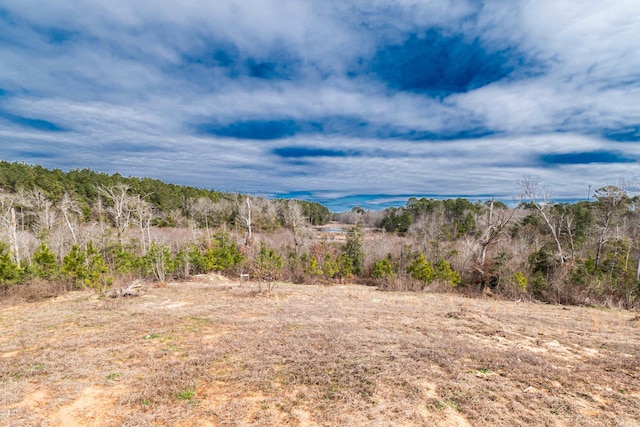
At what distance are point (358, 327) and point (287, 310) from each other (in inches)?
114

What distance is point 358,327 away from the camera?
7.92 m

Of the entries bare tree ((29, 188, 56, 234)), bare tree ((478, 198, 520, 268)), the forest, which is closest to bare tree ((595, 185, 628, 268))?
the forest

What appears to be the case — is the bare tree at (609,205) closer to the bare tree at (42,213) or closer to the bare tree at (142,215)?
the bare tree at (142,215)

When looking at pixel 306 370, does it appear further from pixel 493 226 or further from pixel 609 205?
pixel 609 205

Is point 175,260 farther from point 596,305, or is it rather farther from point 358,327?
point 596,305

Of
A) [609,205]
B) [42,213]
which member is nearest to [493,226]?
[609,205]

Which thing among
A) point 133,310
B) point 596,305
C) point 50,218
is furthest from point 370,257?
point 50,218

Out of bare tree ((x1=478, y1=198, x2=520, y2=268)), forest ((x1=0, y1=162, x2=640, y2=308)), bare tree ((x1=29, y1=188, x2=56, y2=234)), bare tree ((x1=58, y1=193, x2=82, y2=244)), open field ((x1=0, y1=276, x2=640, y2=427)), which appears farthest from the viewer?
bare tree ((x1=29, y1=188, x2=56, y2=234))

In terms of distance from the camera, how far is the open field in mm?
3922

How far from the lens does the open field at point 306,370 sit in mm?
3922

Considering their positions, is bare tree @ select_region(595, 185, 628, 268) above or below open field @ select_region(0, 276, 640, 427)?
above

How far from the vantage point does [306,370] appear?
5.12 metres

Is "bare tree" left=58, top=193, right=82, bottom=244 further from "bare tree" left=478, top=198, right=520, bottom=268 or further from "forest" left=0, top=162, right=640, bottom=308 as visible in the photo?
"bare tree" left=478, top=198, right=520, bottom=268

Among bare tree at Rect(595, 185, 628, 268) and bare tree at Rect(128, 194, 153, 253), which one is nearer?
bare tree at Rect(595, 185, 628, 268)
